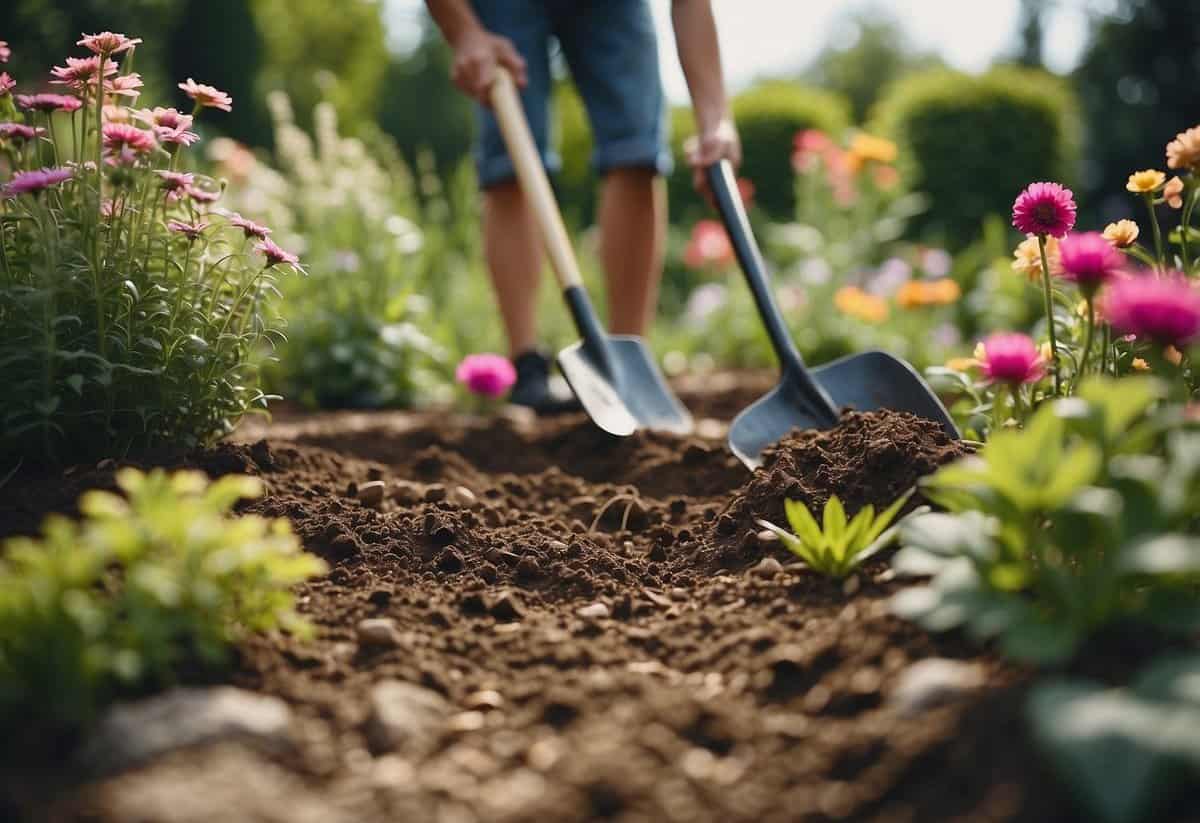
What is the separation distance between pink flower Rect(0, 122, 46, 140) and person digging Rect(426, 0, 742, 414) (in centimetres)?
159

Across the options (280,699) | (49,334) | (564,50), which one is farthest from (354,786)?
(564,50)

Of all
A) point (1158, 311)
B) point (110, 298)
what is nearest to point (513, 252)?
point (110, 298)

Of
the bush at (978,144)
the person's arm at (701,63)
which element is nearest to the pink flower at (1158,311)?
the person's arm at (701,63)

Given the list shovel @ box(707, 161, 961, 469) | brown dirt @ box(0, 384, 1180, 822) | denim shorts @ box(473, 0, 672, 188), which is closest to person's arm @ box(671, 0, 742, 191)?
denim shorts @ box(473, 0, 672, 188)

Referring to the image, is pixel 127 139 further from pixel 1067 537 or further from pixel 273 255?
pixel 1067 537

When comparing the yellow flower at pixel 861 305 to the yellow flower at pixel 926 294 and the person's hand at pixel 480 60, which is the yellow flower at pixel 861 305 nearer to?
the yellow flower at pixel 926 294

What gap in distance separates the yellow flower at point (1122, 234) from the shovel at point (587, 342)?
4.23 ft

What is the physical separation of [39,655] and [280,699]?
0.29 metres

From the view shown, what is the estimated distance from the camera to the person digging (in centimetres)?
338

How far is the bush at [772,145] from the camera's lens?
8.88 m

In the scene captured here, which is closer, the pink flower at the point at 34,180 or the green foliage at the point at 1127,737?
the green foliage at the point at 1127,737

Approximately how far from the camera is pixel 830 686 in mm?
1321

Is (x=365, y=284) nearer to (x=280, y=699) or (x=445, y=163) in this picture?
(x=280, y=699)

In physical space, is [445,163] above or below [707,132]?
above
